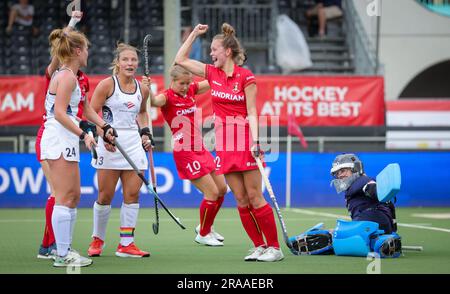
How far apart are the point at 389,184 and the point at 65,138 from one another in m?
3.09

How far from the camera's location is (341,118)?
891 inches

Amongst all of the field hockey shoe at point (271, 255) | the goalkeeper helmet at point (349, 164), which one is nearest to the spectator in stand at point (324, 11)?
the goalkeeper helmet at point (349, 164)

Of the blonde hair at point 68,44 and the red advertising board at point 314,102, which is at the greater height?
the blonde hair at point 68,44

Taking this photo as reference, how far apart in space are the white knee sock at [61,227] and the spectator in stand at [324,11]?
1732 centimetres

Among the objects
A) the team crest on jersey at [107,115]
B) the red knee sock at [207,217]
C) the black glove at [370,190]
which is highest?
the team crest on jersey at [107,115]

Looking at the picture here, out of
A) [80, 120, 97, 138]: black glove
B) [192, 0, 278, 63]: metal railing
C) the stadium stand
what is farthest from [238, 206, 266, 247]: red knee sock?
[192, 0, 278, 63]: metal railing

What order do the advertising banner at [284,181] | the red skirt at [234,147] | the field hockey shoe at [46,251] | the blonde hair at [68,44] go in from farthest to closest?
the advertising banner at [284,181] < the field hockey shoe at [46,251] < the red skirt at [234,147] < the blonde hair at [68,44]

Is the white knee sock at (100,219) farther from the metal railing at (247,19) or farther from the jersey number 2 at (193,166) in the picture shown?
the metal railing at (247,19)

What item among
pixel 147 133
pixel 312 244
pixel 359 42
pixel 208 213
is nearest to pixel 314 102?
pixel 359 42

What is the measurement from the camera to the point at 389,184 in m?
9.80

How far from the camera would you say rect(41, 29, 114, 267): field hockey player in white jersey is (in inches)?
356

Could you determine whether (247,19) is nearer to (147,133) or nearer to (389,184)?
(147,133)

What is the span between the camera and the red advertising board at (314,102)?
22.0 meters
